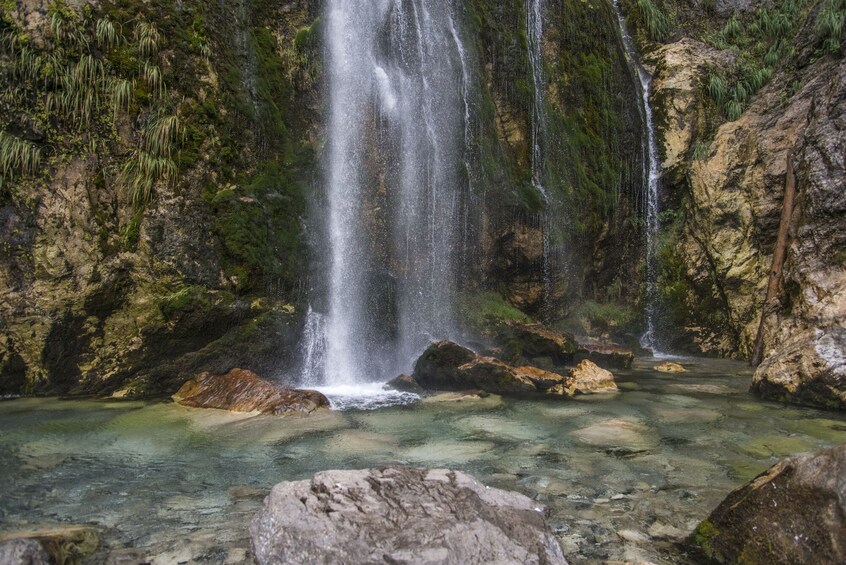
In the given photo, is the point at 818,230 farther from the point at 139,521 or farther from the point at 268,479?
the point at 139,521

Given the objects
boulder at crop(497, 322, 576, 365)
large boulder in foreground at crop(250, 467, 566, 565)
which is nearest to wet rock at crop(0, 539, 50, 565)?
large boulder in foreground at crop(250, 467, 566, 565)

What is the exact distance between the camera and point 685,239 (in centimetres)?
1400

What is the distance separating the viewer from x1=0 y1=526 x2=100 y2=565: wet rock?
3027mm

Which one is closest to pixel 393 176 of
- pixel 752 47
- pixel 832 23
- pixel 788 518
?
pixel 832 23

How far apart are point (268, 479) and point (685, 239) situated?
1219cm

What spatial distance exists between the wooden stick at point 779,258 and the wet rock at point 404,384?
5801 millimetres

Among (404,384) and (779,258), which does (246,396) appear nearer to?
(404,384)

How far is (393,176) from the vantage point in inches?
468

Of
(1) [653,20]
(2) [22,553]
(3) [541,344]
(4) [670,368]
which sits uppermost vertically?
(1) [653,20]

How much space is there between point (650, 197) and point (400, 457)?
11.8 meters

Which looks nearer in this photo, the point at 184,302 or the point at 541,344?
the point at 184,302

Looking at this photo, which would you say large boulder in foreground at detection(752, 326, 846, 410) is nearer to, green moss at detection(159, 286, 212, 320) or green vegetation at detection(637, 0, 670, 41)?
green moss at detection(159, 286, 212, 320)

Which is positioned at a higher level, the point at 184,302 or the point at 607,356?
the point at 184,302

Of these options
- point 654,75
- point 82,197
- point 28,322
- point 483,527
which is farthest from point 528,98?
point 483,527
